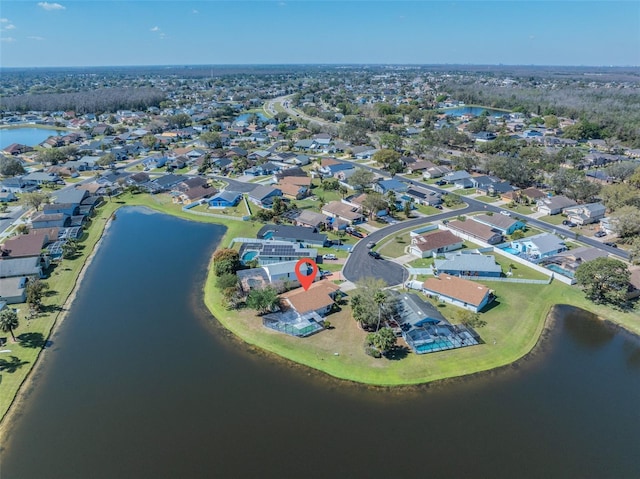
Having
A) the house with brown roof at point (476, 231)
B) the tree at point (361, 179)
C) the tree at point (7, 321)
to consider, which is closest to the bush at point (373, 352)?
the house with brown roof at point (476, 231)

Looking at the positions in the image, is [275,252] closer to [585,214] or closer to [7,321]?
[7,321]

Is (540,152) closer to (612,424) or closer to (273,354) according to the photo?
(612,424)

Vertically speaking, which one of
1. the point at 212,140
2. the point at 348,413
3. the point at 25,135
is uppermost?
the point at 25,135

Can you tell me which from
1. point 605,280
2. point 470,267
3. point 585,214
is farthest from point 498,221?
point 605,280

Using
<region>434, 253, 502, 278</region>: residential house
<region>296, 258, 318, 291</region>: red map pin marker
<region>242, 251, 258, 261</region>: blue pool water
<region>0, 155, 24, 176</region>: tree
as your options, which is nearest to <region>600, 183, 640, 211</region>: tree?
<region>434, 253, 502, 278</region>: residential house

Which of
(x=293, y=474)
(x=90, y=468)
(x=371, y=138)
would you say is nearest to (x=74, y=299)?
(x=90, y=468)

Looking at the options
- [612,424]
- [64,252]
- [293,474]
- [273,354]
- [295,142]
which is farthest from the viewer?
[295,142]

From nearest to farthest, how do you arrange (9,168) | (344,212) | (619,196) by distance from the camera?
(344,212) → (619,196) → (9,168)

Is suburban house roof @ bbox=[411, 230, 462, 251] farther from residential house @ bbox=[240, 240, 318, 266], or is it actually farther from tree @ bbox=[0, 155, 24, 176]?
tree @ bbox=[0, 155, 24, 176]
